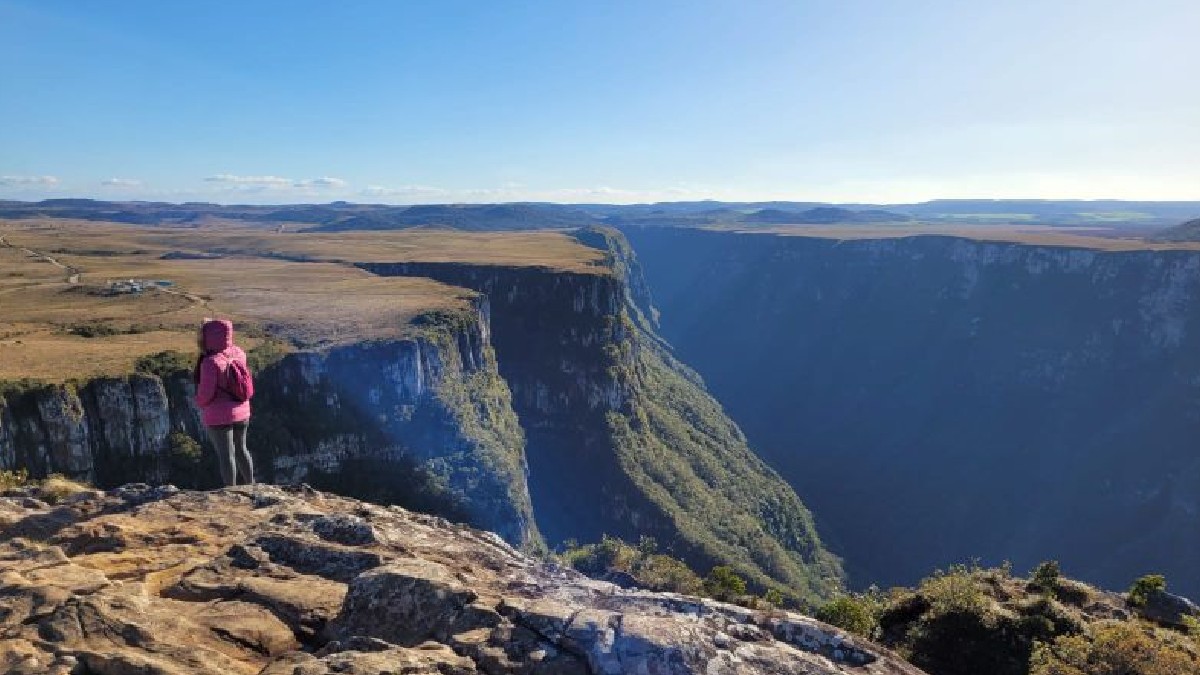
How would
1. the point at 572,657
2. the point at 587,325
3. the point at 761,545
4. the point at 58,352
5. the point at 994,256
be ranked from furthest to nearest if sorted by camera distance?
the point at 994,256 → the point at 587,325 → the point at 761,545 → the point at 58,352 → the point at 572,657

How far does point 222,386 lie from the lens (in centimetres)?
1437

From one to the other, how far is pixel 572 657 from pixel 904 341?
205m

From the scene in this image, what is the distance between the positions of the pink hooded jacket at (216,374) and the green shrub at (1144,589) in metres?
22.2

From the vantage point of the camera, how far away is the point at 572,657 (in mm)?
8258

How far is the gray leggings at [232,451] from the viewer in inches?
595

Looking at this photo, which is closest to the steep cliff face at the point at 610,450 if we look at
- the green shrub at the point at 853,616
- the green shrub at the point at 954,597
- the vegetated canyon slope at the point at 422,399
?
the vegetated canyon slope at the point at 422,399

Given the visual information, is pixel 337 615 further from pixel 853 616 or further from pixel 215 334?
pixel 853 616

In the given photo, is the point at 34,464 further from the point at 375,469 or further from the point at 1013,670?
the point at 1013,670

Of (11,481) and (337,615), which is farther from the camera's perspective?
(11,481)

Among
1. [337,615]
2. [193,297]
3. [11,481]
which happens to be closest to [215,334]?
[337,615]

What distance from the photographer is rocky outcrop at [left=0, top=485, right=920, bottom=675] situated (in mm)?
7934

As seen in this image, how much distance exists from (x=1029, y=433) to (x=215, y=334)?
162088 millimetres

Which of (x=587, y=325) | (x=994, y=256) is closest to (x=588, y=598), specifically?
(x=587, y=325)

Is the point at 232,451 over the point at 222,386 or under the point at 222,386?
under
